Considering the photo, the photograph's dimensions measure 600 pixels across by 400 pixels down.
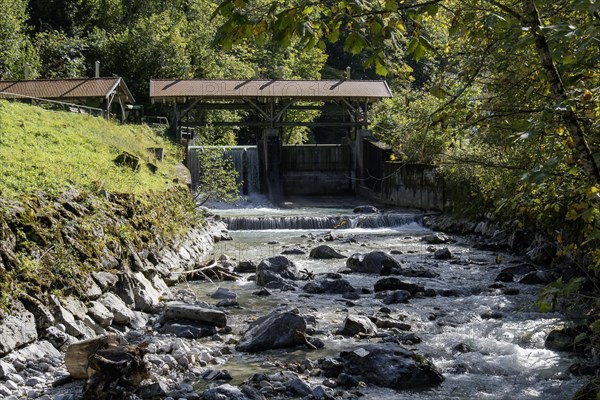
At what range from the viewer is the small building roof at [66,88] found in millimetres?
28109

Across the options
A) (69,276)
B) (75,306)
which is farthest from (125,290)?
(75,306)

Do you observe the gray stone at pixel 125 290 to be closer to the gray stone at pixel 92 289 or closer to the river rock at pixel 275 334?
the gray stone at pixel 92 289

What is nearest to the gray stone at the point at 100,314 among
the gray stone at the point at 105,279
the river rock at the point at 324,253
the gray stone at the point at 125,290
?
the gray stone at the point at 105,279

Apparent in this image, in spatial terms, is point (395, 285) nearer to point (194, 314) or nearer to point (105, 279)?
point (194, 314)

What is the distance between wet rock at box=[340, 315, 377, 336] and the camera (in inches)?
379

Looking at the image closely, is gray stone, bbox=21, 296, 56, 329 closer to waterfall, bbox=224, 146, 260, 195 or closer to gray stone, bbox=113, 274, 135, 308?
gray stone, bbox=113, 274, 135, 308

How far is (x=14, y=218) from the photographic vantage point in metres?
8.48

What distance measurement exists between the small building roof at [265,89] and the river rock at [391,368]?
2379 cm

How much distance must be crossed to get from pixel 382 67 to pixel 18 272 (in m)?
5.87

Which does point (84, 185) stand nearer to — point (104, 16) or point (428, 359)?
point (428, 359)

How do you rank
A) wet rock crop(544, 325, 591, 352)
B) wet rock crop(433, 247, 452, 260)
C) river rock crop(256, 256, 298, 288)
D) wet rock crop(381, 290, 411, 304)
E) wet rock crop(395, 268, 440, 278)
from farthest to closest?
wet rock crop(433, 247, 452, 260)
wet rock crop(395, 268, 440, 278)
river rock crop(256, 256, 298, 288)
wet rock crop(381, 290, 411, 304)
wet rock crop(544, 325, 591, 352)

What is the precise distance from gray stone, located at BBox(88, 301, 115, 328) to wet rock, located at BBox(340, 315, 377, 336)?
315 cm

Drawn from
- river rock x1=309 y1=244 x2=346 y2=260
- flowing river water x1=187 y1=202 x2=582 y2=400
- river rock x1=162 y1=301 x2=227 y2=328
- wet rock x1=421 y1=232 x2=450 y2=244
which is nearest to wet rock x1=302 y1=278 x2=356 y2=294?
flowing river water x1=187 y1=202 x2=582 y2=400

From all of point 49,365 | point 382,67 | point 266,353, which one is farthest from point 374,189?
point 382,67
